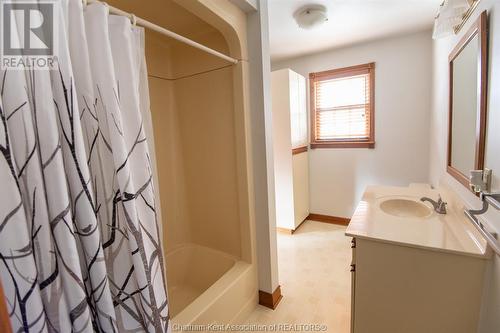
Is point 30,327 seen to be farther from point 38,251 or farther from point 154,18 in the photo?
point 154,18

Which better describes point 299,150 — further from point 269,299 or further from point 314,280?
point 269,299

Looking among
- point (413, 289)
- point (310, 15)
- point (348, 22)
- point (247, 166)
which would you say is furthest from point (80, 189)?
point (348, 22)

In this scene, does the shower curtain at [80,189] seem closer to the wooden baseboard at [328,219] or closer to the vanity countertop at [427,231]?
the vanity countertop at [427,231]

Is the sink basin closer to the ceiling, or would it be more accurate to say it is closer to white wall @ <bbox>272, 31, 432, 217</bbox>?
Answer: white wall @ <bbox>272, 31, 432, 217</bbox>

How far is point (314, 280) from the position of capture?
6.75 feet

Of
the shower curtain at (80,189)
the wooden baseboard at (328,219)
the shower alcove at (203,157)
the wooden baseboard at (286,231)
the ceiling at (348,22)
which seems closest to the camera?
the shower curtain at (80,189)

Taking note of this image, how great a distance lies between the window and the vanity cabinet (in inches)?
80.0

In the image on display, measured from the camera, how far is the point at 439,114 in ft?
6.41

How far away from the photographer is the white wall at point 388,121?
2.53 metres

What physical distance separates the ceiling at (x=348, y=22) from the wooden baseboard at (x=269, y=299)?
2.27m

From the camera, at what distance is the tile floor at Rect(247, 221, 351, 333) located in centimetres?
165

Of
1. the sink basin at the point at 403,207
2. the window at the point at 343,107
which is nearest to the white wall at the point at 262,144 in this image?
the sink basin at the point at 403,207

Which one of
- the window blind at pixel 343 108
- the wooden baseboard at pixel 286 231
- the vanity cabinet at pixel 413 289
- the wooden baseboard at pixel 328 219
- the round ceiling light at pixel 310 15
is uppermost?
the round ceiling light at pixel 310 15

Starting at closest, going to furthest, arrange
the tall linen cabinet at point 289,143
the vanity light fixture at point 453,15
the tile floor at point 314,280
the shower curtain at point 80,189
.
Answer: the shower curtain at point 80,189 < the vanity light fixture at point 453,15 < the tile floor at point 314,280 < the tall linen cabinet at point 289,143
